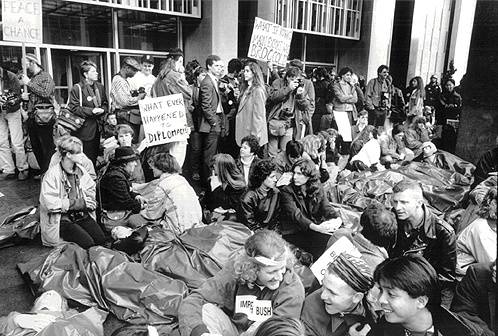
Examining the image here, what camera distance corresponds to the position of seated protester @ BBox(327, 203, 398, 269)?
2.96 metres

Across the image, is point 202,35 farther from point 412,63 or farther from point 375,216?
point 412,63

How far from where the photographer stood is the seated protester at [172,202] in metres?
3.97

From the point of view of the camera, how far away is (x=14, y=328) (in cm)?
255

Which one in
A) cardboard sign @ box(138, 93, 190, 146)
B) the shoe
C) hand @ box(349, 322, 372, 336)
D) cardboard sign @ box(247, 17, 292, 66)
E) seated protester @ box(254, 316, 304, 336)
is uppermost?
cardboard sign @ box(247, 17, 292, 66)

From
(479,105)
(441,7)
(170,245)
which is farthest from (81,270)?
(441,7)

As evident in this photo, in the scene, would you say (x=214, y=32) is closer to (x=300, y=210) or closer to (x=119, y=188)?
(x=119, y=188)

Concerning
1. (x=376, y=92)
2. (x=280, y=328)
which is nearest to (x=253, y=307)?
(x=280, y=328)

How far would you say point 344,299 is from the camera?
7.16ft

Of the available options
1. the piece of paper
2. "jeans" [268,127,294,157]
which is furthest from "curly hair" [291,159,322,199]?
the piece of paper

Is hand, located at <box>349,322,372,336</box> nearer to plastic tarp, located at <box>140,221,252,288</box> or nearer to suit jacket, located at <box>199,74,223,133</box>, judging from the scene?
plastic tarp, located at <box>140,221,252,288</box>

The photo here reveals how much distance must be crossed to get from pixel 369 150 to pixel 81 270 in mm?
4401

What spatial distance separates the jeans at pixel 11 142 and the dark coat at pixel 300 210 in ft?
12.9

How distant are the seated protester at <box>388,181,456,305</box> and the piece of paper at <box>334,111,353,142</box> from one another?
4.66 meters

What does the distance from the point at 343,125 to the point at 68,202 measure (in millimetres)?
5057
